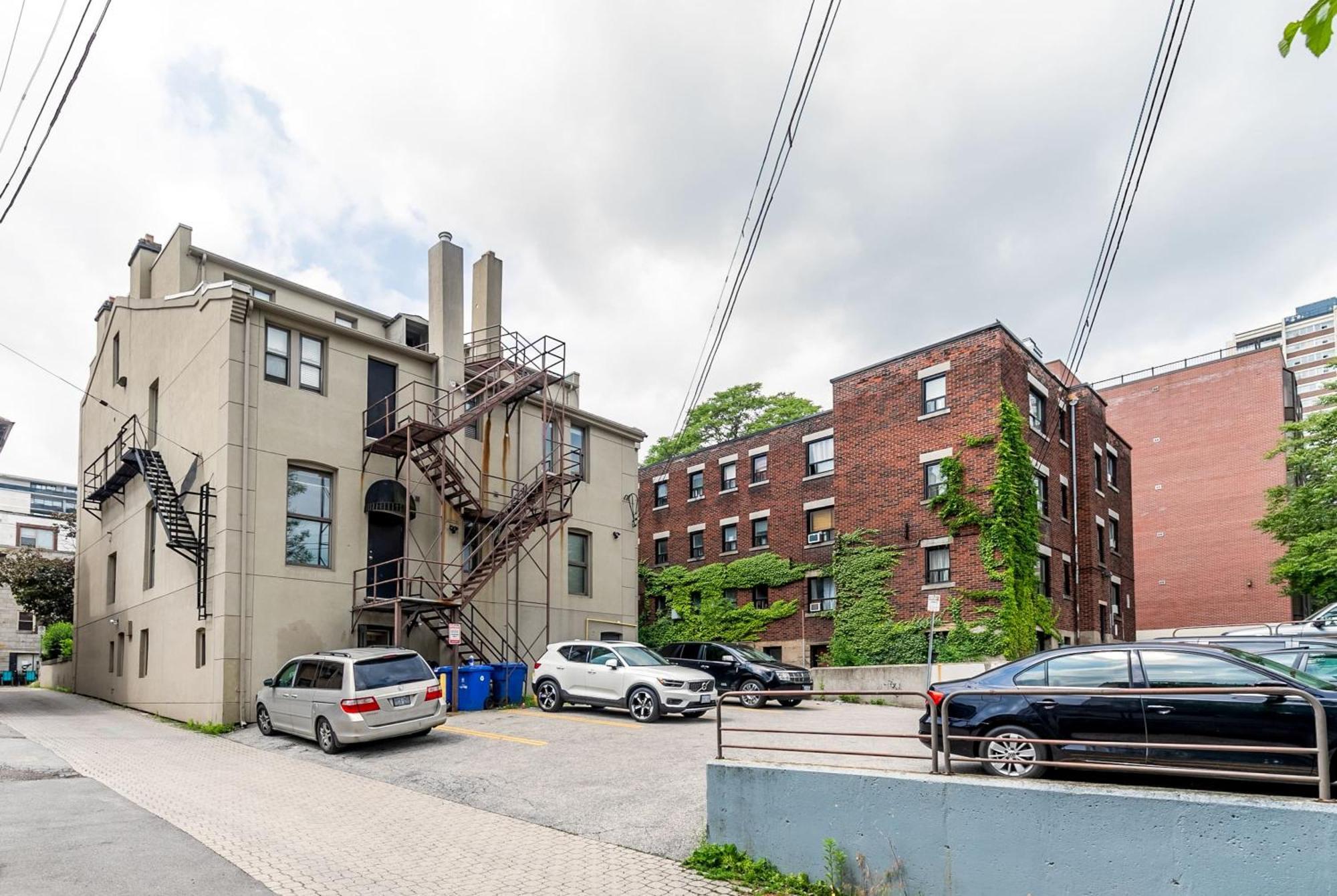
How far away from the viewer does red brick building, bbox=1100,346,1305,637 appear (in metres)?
44.2

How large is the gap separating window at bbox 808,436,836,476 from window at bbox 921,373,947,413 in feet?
14.4

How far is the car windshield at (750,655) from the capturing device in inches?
876

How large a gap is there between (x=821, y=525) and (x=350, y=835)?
25.4 m

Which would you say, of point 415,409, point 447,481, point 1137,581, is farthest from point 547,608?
point 1137,581

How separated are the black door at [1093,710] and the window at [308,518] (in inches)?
618

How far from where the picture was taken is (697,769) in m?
12.0

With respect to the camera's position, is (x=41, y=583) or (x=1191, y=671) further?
(x=41, y=583)

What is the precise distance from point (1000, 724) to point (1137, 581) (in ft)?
144

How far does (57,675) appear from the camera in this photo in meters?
36.2

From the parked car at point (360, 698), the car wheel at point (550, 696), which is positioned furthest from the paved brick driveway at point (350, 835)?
the car wheel at point (550, 696)

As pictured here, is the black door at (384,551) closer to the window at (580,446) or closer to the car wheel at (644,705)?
the car wheel at (644,705)

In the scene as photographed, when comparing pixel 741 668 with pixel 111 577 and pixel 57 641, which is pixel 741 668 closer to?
pixel 111 577

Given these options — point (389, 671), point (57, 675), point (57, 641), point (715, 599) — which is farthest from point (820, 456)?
point (57, 641)

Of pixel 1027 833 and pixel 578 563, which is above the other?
pixel 578 563
